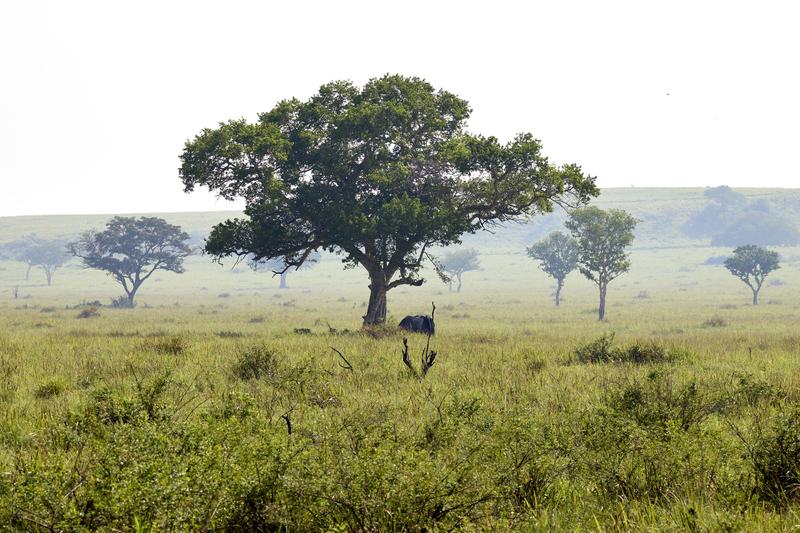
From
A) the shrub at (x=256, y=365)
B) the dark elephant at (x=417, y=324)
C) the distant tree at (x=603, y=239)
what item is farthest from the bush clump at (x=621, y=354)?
the distant tree at (x=603, y=239)

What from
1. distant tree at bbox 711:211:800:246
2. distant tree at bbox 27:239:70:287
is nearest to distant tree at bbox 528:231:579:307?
distant tree at bbox 27:239:70:287

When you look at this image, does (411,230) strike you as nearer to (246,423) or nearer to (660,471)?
(246,423)

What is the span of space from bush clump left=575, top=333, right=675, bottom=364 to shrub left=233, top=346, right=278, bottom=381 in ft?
26.1

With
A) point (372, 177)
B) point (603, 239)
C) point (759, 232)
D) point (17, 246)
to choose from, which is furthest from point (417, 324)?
point (17, 246)

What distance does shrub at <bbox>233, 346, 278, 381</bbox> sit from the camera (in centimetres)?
1377

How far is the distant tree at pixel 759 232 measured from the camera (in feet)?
540

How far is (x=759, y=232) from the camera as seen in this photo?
547 feet

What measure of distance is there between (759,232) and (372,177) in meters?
168

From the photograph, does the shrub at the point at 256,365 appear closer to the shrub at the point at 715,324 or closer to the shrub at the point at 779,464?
the shrub at the point at 779,464

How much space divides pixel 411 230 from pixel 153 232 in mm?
55572

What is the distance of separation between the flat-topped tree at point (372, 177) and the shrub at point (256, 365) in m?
11.8

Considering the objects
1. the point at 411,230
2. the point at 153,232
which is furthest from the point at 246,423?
the point at 153,232

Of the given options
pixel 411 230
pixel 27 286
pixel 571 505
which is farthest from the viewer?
pixel 27 286

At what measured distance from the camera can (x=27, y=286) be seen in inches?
4995
